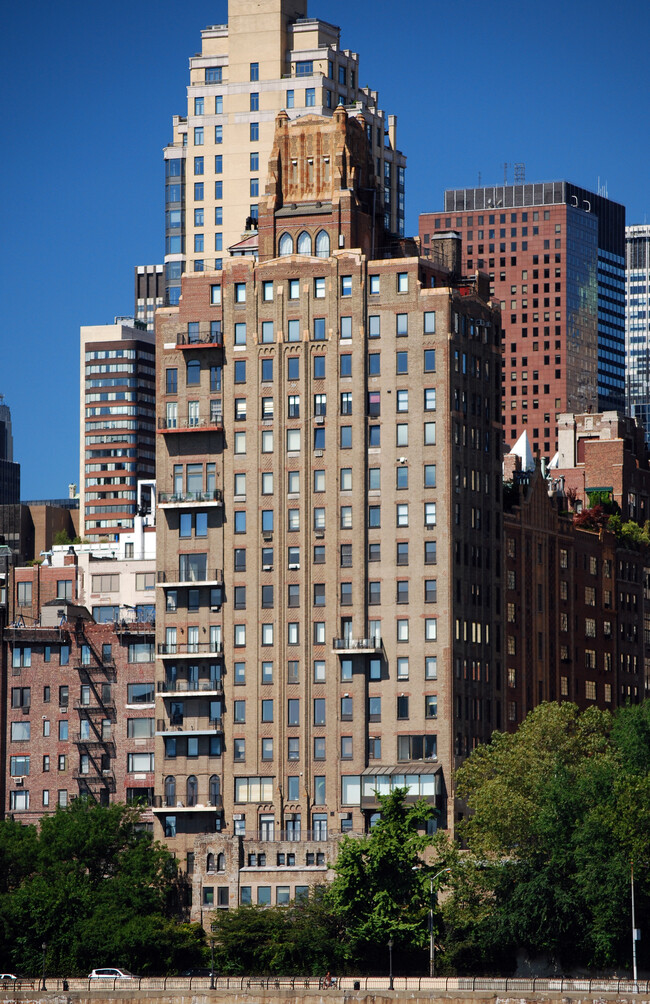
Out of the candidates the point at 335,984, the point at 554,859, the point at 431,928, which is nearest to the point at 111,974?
the point at 335,984

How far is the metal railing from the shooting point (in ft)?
527

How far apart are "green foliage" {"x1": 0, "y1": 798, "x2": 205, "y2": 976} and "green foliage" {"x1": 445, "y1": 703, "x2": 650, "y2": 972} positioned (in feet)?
79.0

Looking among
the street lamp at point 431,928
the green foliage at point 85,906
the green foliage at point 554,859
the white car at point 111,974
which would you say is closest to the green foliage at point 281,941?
the green foliage at point 85,906

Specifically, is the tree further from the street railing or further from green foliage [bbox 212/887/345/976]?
the street railing

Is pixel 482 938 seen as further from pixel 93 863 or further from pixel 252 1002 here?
pixel 93 863

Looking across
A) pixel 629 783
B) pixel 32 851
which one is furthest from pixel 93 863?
pixel 629 783

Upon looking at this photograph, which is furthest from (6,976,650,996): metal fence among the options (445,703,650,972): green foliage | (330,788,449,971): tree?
(445,703,650,972): green foliage

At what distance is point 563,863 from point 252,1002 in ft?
97.9

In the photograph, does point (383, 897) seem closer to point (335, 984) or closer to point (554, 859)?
point (335, 984)

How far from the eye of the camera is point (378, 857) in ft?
586

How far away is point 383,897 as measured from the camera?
585ft

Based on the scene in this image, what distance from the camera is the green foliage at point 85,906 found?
18062 centimetres

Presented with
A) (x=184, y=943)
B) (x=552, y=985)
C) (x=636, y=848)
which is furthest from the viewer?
(x=184, y=943)

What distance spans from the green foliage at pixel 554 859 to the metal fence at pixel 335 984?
5.43 m
